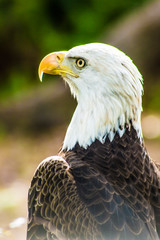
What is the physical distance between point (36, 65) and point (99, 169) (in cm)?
892

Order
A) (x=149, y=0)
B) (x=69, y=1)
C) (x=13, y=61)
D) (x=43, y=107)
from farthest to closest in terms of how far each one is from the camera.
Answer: (x=13, y=61) → (x=69, y=1) → (x=149, y=0) → (x=43, y=107)

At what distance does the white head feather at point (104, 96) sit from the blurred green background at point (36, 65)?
8.95 feet

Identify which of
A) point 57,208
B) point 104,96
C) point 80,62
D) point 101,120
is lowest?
point 57,208

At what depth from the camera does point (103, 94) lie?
3697 millimetres

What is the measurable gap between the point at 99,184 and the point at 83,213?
0.80 ft

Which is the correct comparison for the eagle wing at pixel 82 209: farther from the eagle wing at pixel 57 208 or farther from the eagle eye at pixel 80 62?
the eagle eye at pixel 80 62

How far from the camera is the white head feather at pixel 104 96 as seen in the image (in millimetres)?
3648

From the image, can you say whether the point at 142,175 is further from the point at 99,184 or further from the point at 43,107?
the point at 43,107

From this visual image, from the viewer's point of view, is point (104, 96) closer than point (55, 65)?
Yes

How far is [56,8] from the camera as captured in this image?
11688 mm

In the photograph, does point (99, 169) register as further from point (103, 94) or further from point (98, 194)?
point (103, 94)

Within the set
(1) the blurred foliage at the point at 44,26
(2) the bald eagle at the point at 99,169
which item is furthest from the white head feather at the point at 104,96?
(1) the blurred foliage at the point at 44,26

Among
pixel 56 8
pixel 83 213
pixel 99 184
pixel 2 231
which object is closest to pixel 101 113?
pixel 99 184

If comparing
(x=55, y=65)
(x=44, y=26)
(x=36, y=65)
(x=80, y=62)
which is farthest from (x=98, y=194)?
(x=36, y=65)
